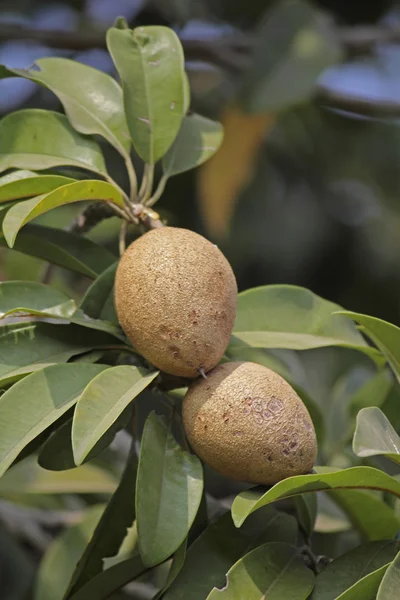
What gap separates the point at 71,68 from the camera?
0.84 meters

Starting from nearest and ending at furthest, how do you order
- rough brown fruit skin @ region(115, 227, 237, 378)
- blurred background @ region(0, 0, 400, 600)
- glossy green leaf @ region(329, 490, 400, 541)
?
rough brown fruit skin @ region(115, 227, 237, 378)
glossy green leaf @ region(329, 490, 400, 541)
blurred background @ region(0, 0, 400, 600)

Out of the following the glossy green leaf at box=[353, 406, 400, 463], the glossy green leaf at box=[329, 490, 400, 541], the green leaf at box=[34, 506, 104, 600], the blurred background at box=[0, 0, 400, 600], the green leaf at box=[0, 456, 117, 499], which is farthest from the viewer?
the blurred background at box=[0, 0, 400, 600]

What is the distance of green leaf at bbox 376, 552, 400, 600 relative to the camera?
0.59 meters

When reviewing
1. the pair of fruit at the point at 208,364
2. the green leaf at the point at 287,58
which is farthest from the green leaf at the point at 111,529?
the green leaf at the point at 287,58

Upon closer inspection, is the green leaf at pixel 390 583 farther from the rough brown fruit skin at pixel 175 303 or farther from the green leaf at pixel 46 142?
the green leaf at pixel 46 142

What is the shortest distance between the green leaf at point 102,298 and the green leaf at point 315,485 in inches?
8.7

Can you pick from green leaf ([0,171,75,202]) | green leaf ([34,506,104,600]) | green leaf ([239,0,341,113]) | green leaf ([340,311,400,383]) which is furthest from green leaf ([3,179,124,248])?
green leaf ([239,0,341,113])

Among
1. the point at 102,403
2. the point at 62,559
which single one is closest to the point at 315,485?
the point at 102,403

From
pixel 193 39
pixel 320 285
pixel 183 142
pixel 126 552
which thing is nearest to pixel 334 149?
pixel 320 285

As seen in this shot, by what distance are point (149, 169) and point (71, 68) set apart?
14 cm

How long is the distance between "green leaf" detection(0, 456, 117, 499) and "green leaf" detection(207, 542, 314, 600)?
1.76 ft

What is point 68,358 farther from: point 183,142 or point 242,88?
point 242,88

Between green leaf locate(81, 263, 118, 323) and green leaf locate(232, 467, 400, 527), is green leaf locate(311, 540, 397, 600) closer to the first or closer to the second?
green leaf locate(232, 467, 400, 527)

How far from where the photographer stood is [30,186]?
711 mm
